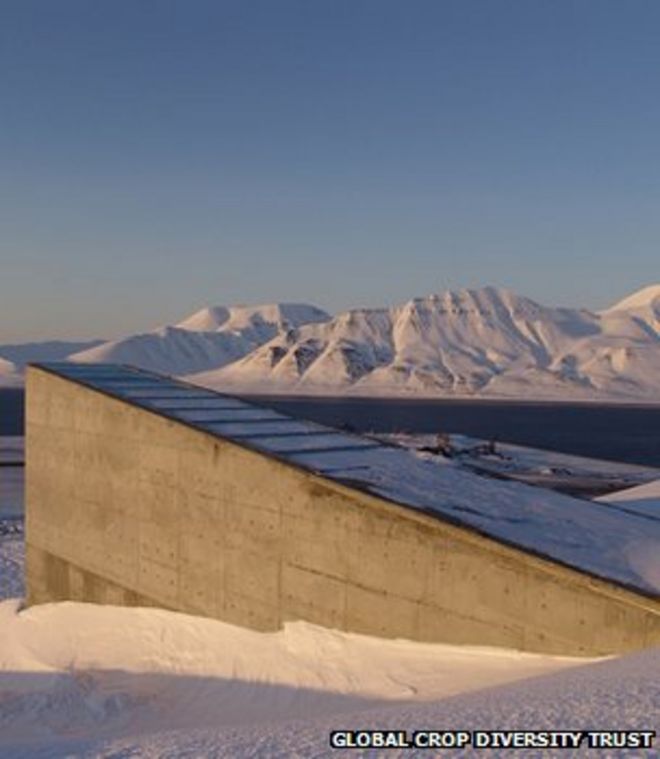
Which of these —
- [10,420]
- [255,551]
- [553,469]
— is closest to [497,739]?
[255,551]

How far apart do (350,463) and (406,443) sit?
7006 cm

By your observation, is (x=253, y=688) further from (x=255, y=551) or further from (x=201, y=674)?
(x=255, y=551)

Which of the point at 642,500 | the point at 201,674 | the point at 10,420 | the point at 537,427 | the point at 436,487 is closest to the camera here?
the point at 201,674

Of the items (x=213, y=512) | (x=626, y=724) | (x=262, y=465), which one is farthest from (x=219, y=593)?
(x=626, y=724)

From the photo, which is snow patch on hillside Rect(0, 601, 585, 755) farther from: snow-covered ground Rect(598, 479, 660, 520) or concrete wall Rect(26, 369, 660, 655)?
snow-covered ground Rect(598, 479, 660, 520)

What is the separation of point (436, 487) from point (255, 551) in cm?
429

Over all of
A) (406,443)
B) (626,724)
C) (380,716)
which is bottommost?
(406,443)

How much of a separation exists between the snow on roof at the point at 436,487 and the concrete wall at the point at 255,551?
1.44 feet

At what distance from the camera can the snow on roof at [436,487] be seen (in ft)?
47.5

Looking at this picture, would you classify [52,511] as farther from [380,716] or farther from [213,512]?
[380,716]

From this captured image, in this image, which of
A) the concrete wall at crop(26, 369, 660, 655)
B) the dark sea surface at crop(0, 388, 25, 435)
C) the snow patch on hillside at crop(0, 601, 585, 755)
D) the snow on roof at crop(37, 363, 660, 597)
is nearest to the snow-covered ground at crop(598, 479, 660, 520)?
the snow on roof at crop(37, 363, 660, 597)

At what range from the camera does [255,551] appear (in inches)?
695

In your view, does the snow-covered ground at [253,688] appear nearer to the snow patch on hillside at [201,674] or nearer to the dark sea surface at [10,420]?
the snow patch on hillside at [201,674]

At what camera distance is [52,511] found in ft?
77.5
